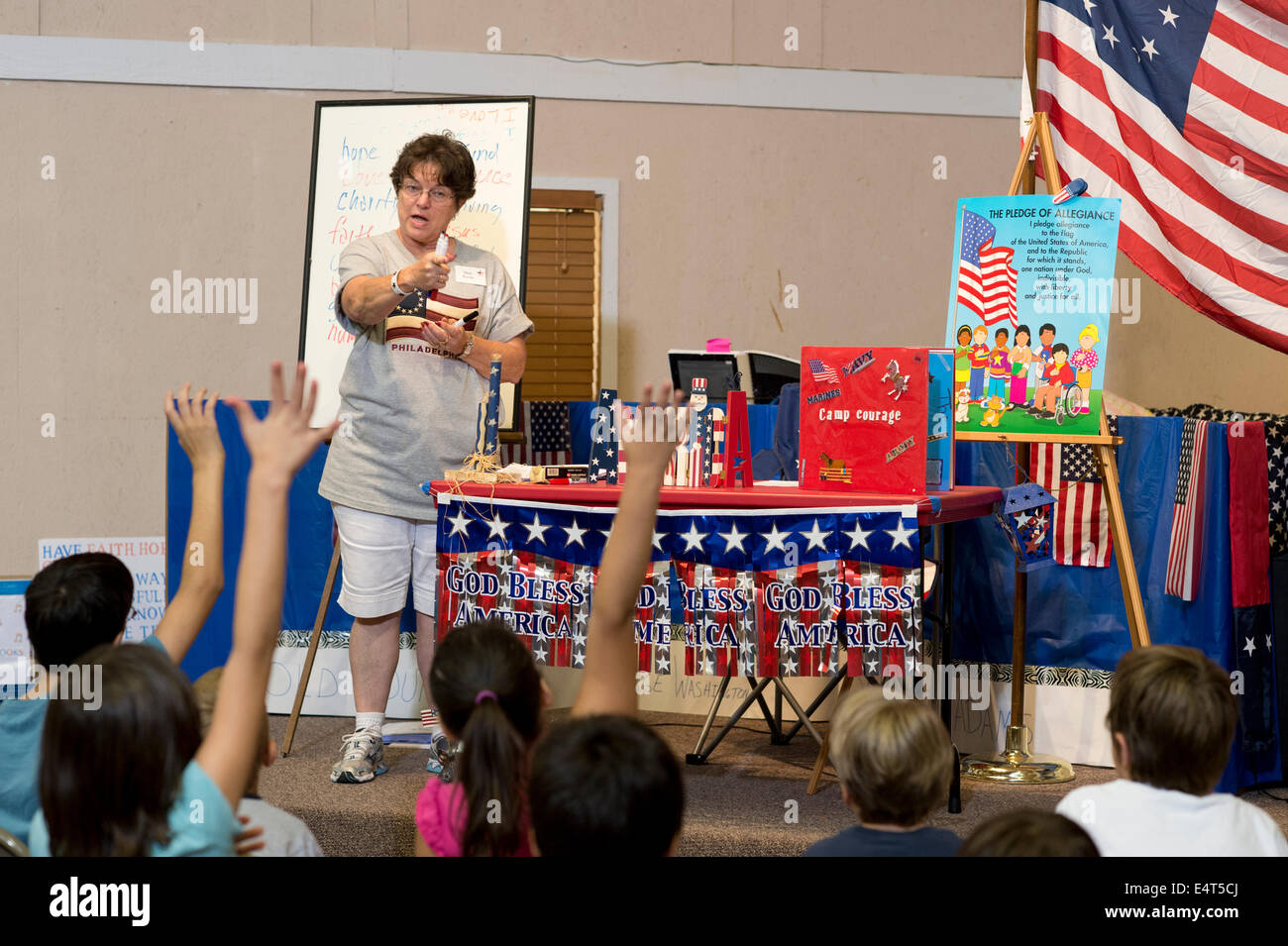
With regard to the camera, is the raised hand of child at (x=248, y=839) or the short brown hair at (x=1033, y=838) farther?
the raised hand of child at (x=248, y=839)

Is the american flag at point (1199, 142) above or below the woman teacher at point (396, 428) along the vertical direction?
above

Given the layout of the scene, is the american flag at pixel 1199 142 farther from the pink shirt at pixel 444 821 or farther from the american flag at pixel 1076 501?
the pink shirt at pixel 444 821

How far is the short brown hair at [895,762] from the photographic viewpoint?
1.70 metres

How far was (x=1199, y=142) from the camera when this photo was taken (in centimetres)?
398

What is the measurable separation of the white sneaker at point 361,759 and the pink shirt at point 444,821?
6.49ft

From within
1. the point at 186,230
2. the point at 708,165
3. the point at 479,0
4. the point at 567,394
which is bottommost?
the point at 567,394

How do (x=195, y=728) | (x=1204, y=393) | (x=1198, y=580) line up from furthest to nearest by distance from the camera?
(x=1204, y=393) → (x=1198, y=580) → (x=195, y=728)

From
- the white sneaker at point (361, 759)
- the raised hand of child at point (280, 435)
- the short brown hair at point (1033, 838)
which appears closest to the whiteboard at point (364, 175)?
the white sneaker at point (361, 759)

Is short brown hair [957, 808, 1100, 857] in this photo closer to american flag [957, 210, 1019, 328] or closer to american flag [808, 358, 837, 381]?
american flag [808, 358, 837, 381]

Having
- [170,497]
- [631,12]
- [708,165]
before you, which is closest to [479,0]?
[631,12]

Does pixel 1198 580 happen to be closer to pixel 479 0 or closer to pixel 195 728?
pixel 195 728

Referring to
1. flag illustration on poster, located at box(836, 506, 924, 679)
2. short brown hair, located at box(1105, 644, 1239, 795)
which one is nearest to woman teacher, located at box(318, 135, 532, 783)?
flag illustration on poster, located at box(836, 506, 924, 679)
